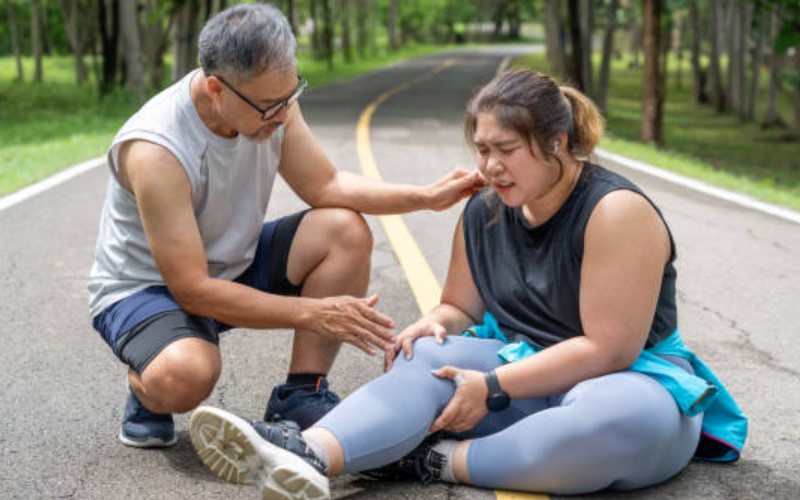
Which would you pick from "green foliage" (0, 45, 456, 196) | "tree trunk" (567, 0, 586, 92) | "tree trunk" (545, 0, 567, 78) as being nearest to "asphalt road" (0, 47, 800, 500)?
"green foliage" (0, 45, 456, 196)

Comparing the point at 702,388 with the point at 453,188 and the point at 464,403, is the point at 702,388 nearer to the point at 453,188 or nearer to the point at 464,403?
the point at 464,403

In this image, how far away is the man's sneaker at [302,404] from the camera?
14.1ft

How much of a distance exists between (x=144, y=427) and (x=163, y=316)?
40cm

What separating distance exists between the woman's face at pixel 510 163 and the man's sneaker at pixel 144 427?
1437 mm

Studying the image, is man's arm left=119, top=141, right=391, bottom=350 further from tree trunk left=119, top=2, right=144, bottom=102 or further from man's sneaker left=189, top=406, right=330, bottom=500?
tree trunk left=119, top=2, right=144, bottom=102

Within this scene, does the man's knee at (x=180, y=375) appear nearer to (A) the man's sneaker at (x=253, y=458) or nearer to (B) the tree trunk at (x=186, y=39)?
(A) the man's sneaker at (x=253, y=458)

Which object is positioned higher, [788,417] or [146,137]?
[146,137]

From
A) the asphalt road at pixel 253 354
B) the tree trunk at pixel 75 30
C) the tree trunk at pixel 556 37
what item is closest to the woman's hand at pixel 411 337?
the asphalt road at pixel 253 354

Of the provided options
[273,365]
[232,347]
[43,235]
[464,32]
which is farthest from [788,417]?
[464,32]

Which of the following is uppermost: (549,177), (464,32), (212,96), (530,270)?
(212,96)

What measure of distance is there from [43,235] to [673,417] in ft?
19.6

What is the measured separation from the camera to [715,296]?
705cm

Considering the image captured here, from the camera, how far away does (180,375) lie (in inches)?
158

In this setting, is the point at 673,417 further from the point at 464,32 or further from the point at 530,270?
the point at 464,32
